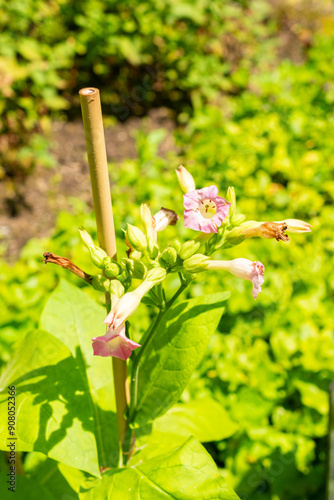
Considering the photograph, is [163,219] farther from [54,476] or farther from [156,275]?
[54,476]

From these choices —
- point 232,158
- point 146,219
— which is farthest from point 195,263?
point 232,158

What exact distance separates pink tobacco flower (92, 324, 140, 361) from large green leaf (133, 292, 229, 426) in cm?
26

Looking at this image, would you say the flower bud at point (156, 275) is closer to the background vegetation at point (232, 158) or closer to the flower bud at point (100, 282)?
the flower bud at point (100, 282)

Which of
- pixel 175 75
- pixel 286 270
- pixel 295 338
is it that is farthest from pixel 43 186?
pixel 295 338

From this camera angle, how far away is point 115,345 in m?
0.80

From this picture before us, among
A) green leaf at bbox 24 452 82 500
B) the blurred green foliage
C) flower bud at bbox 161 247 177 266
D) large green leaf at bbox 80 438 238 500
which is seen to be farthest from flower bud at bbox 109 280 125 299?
the blurred green foliage

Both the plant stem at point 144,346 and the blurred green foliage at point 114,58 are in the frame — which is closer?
the plant stem at point 144,346

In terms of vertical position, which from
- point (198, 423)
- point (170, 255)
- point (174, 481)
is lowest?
point (198, 423)

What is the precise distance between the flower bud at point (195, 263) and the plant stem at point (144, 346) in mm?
67

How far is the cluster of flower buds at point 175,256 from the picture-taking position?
2.66ft

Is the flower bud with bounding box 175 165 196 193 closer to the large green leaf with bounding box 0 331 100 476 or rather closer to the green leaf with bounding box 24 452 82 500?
the large green leaf with bounding box 0 331 100 476

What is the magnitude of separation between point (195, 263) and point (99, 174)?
0.85ft

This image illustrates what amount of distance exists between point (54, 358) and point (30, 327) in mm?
756

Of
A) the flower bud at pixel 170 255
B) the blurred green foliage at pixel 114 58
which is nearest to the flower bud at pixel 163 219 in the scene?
the flower bud at pixel 170 255
